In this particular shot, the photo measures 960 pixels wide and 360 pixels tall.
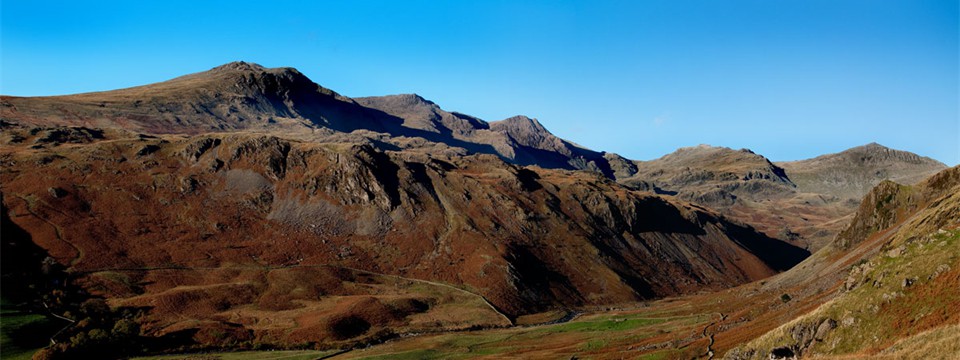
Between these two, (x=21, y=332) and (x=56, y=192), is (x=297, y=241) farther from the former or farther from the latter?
(x=21, y=332)

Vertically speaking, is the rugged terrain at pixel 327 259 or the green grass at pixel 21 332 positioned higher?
the rugged terrain at pixel 327 259

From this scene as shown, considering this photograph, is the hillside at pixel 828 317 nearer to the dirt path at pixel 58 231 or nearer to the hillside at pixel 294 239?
the hillside at pixel 294 239

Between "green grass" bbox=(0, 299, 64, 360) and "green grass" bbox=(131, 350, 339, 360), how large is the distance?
49.0 ft

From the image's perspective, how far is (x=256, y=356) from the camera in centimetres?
9494

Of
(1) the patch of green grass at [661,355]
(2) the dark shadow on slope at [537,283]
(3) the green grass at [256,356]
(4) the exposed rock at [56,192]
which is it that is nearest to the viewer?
(1) the patch of green grass at [661,355]

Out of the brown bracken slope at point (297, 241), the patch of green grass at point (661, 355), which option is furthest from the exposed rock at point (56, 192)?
the patch of green grass at point (661, 355)

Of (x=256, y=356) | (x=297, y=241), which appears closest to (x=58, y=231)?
(x=297, y=241)

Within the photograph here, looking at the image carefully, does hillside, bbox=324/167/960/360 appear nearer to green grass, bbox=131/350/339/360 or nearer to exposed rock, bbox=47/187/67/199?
green grass, bbox=131/350/339/360

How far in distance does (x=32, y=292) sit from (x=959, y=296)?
131 metres

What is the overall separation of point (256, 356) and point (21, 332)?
1373 inches

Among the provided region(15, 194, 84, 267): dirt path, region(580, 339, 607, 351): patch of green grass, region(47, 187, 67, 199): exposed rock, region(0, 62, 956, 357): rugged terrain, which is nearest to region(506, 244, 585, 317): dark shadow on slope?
region(0, 62, 956, 357): rugged terrain

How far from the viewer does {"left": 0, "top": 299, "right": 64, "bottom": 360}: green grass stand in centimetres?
8594

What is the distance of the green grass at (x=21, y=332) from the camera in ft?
282

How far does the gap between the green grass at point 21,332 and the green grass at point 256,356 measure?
49.0 feet
